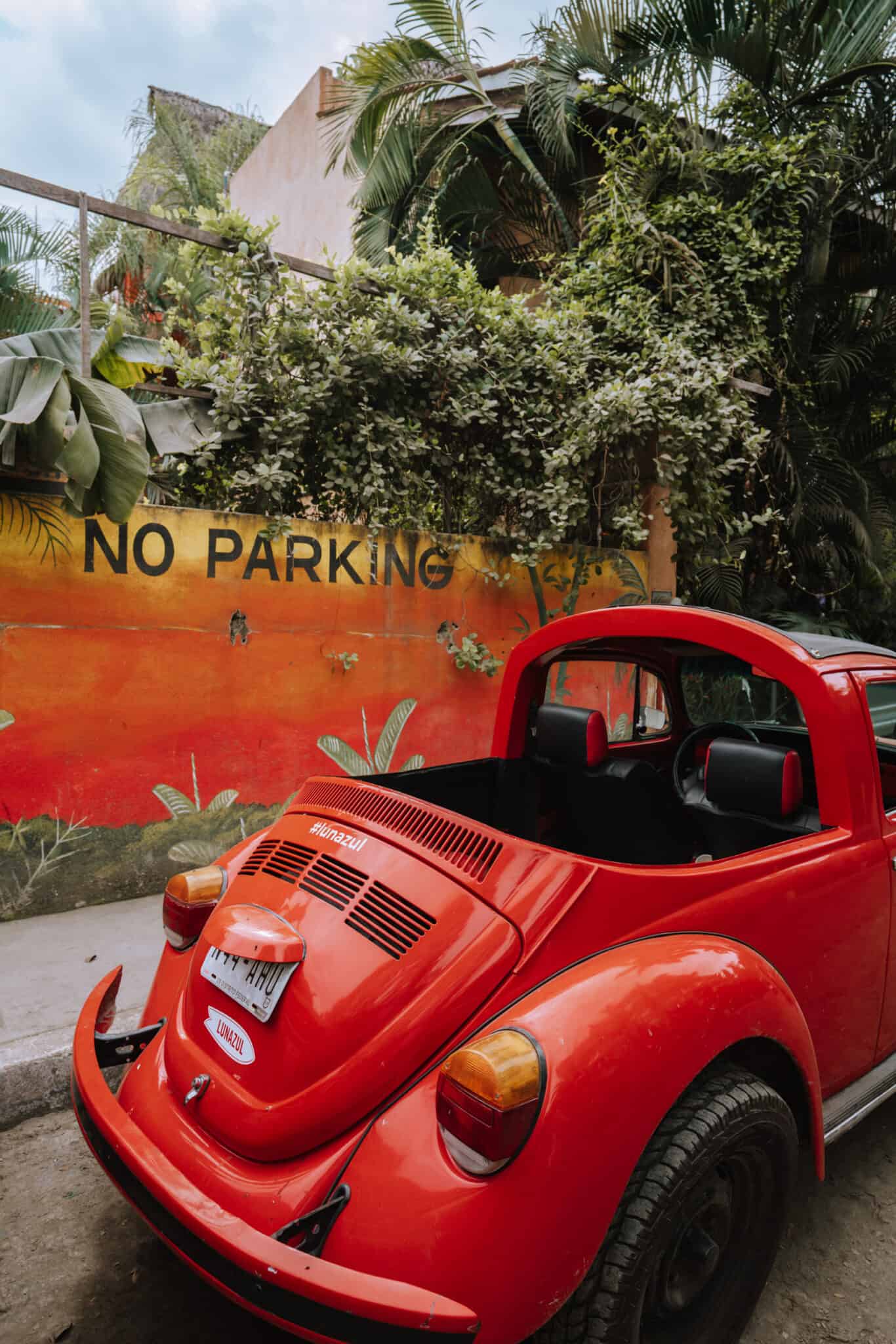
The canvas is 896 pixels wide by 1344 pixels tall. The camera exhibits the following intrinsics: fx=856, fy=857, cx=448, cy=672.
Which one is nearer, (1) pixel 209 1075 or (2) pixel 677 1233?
(2) pixel 677 1233

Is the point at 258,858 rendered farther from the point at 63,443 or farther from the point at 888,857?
the point at 63,443

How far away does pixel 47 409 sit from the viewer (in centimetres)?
389

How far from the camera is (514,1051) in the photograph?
A: 157 cm

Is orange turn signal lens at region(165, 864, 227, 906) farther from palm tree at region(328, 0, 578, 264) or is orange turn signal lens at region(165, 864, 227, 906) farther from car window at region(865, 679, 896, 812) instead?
palm tree at region(328, 0, 578, 264)

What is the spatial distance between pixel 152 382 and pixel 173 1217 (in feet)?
15.2

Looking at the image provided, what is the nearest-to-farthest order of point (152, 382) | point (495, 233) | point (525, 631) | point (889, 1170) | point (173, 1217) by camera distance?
point (173, 1217) < point (889, 1170) < point (152, 382) < point (525, 631) < point (495, 233)

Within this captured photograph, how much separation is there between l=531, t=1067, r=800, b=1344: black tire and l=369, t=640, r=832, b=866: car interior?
78cm

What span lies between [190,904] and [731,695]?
2.62 metres

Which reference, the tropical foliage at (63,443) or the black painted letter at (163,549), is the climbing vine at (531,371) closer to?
the black painted letter at (163,549)

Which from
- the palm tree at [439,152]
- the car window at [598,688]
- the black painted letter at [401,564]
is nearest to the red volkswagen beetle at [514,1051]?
the car window at [598,688]

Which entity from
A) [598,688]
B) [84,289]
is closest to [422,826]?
[84,289]

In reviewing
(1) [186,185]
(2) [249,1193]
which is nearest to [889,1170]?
(2) [249,1193]

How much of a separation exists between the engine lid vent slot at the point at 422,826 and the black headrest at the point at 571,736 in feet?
2.85

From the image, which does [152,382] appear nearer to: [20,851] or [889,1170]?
[20,851]
